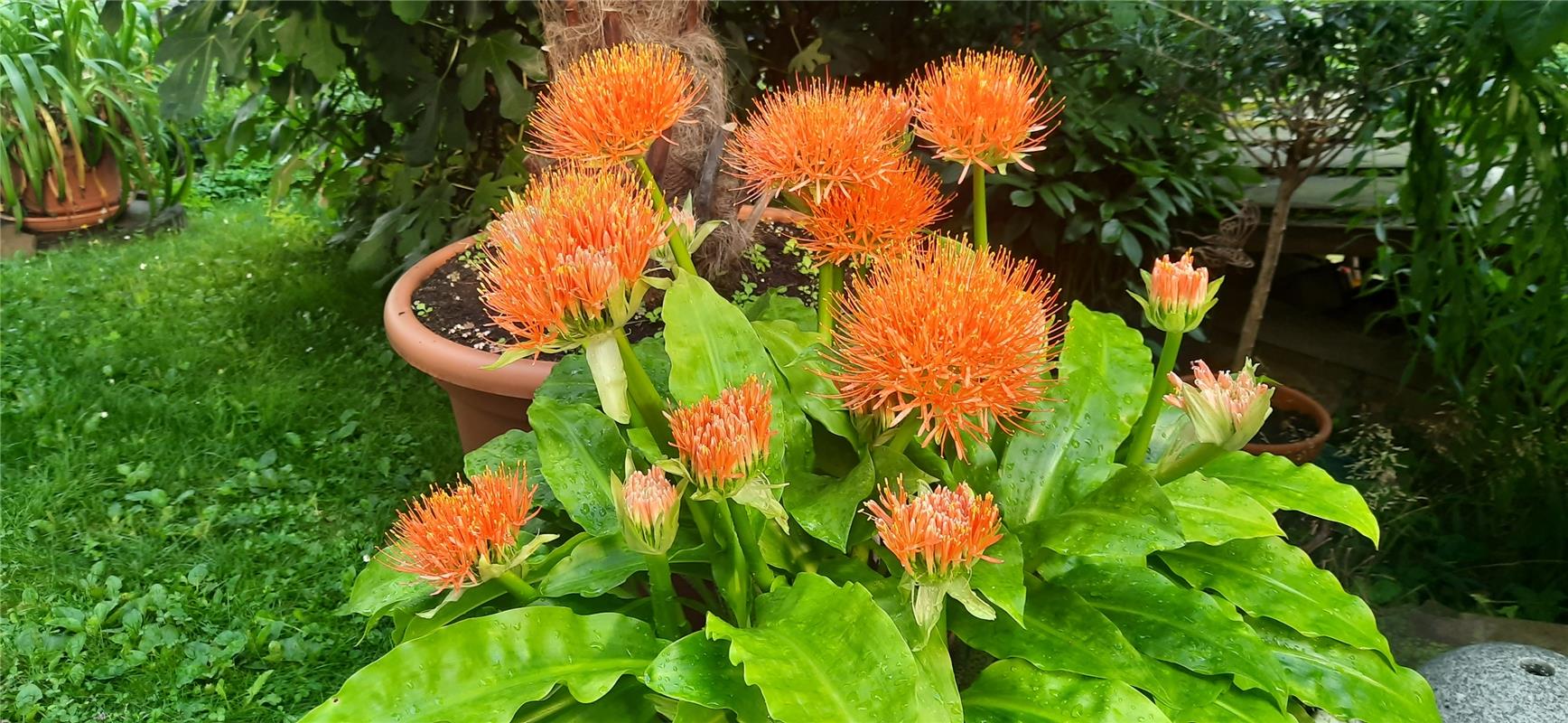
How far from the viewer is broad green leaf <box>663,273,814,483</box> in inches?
37.1

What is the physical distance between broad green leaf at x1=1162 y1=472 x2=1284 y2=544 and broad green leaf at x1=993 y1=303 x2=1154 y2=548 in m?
0.08

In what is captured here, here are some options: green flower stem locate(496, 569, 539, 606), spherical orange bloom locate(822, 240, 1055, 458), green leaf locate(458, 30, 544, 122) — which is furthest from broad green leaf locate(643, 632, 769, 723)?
green leaf locate(458, 30, 544, 122)

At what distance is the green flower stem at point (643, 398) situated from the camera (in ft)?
2.71

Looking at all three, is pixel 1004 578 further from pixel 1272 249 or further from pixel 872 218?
pixel 1272 249

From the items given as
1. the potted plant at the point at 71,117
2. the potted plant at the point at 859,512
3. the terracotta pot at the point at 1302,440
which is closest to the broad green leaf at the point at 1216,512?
the potted plant at the point at 859,512

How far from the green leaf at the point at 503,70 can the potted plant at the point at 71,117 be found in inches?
59.5

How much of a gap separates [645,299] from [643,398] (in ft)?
3.16

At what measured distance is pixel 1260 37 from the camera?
5.61ft

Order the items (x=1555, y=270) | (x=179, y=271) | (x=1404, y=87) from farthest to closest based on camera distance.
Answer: (x=179, y=271) → (x=1404, y=87) → (x=1555, y=270)

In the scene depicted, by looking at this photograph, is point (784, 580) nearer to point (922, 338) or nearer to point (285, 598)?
point (922, 338)

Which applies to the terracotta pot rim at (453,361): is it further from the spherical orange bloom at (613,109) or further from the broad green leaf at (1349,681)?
the broad green leaf at (1349,681)

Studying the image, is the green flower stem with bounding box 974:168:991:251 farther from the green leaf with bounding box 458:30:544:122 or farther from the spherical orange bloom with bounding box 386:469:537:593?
the green leaf with bounding box 458:30:544:122

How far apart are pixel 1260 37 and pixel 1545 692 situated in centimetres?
106

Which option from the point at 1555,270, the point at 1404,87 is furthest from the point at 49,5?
the point at 1555,270
